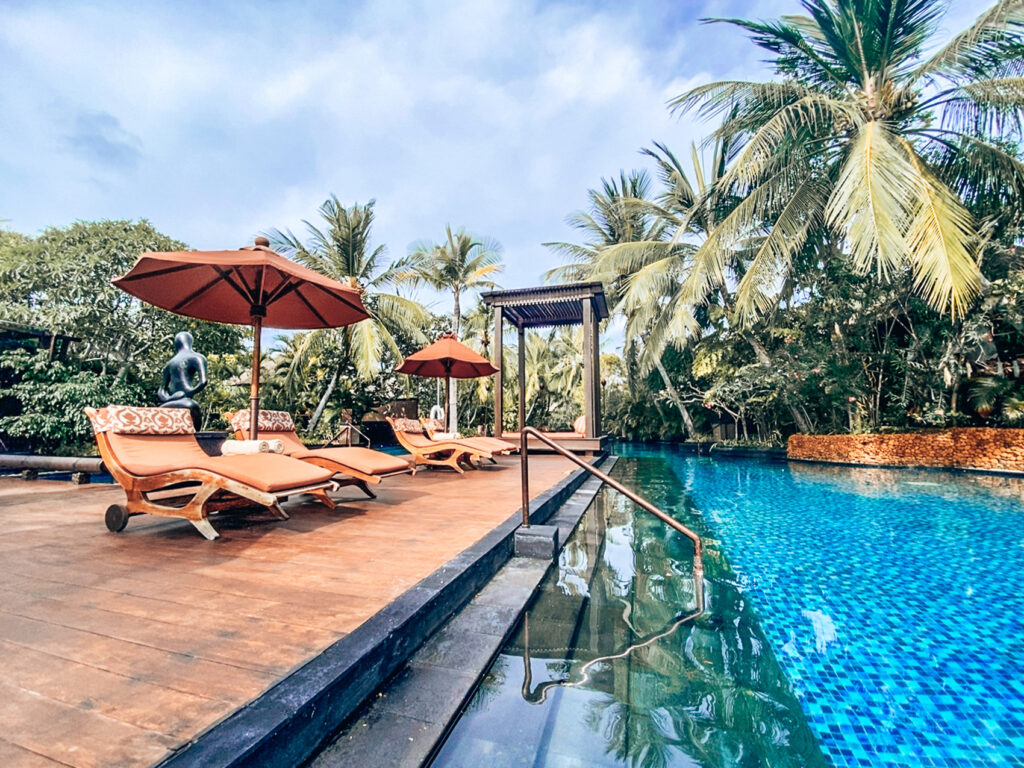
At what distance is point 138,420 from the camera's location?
340 cm

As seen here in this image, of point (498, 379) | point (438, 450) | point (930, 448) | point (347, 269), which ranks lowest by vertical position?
point (930, 448)

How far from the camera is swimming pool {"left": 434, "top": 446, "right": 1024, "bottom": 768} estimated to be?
1.56m

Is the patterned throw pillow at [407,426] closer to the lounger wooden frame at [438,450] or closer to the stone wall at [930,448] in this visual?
the lounger wooden frame at [438,450]

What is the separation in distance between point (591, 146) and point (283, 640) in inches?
777

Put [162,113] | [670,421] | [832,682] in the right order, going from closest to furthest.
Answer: [832,682]
[162,113]
[670,421]

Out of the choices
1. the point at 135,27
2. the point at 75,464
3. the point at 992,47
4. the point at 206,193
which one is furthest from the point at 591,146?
the point at 206,193

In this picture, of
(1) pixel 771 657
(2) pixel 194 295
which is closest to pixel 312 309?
(2) pixel 194 295

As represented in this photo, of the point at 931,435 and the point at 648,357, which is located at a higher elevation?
the point at 648,357

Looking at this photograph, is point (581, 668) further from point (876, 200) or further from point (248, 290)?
point (876, 200)

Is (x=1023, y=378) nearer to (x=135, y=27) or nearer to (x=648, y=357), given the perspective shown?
(x=648, y=357)

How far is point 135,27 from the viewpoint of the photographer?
9.98 meters

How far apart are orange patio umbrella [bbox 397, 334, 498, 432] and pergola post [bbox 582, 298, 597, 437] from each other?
2216mm

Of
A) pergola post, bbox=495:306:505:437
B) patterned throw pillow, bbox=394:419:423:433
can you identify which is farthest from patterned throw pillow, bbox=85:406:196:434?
pergola post, bbox=495:306:505:437

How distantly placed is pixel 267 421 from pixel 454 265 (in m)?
12.2
